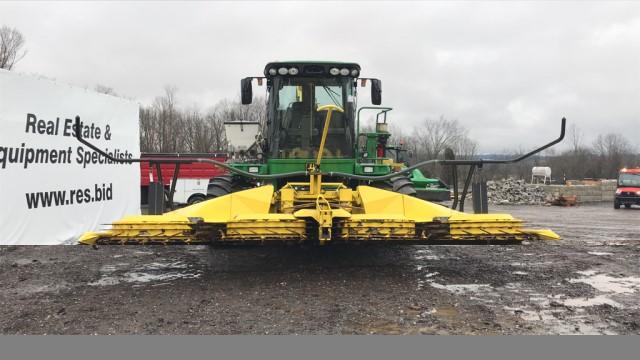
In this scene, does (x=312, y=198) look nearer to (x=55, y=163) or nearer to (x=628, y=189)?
(x=55, y=163)

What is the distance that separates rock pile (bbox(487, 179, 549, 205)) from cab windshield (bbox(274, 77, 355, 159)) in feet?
64.1

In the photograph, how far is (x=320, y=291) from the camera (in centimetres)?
531

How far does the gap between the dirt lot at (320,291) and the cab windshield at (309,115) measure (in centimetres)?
156

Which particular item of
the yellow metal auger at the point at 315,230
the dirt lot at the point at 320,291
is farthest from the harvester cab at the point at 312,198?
the dirt lot at the point at 320,291

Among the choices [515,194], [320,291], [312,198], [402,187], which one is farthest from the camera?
[515,194]

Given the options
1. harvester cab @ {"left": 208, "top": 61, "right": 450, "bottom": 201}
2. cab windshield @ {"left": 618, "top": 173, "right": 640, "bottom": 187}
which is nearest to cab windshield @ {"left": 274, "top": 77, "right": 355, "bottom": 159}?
harvester cab @ {"left": 208, "top": 61, "right": 450, "bottom": 201}

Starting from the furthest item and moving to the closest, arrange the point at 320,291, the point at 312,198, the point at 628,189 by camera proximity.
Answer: the point at 628,189
the point at 312,198
the point at 320,291

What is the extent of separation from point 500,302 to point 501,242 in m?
0.58

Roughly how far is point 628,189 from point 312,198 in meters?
22.2

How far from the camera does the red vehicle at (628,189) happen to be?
22.9 meters

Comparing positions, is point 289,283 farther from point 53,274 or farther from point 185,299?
point 53,274

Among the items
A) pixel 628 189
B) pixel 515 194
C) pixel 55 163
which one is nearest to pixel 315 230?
pixel 55 163

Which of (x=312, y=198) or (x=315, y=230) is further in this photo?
(x=312, y=198)

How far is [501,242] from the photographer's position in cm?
500
